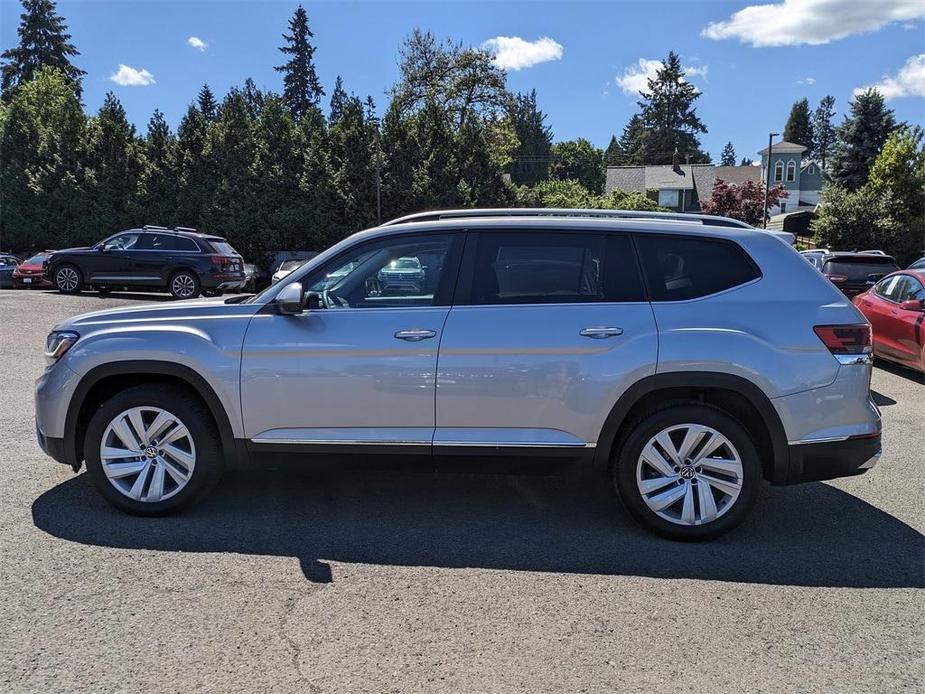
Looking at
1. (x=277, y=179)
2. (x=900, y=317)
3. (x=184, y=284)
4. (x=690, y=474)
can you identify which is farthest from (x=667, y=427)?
(x=277, y=179)


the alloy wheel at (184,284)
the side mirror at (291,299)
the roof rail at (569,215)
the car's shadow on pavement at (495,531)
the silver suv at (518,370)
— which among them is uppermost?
the roof rail at (569,215)

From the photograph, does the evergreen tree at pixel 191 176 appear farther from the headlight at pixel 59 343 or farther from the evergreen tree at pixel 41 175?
the headlight at pixel 59 343

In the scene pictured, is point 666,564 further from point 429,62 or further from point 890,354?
point 429,62

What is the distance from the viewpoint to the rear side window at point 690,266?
4215 mm

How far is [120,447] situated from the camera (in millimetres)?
4414

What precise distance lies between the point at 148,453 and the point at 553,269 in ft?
8.79

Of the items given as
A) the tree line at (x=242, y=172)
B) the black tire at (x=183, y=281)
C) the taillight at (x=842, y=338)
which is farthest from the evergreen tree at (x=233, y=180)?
the taillight at (x=842, y=338)

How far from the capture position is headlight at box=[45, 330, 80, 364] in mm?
4504

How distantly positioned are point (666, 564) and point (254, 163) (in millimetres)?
25014

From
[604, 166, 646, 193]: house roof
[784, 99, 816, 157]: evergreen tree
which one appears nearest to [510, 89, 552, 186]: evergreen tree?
[604, 166, 646, 193]: house roof

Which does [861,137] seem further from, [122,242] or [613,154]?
[613,154]

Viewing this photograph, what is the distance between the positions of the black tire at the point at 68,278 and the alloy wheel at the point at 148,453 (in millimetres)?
16977

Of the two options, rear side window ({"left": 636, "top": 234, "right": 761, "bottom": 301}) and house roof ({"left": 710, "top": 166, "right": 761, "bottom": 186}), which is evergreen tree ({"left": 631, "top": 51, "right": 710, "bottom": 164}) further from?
rear side window ({"left": 636, "top": 234, "right": 761, "bottom": 301})

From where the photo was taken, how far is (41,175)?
27.4 meters
